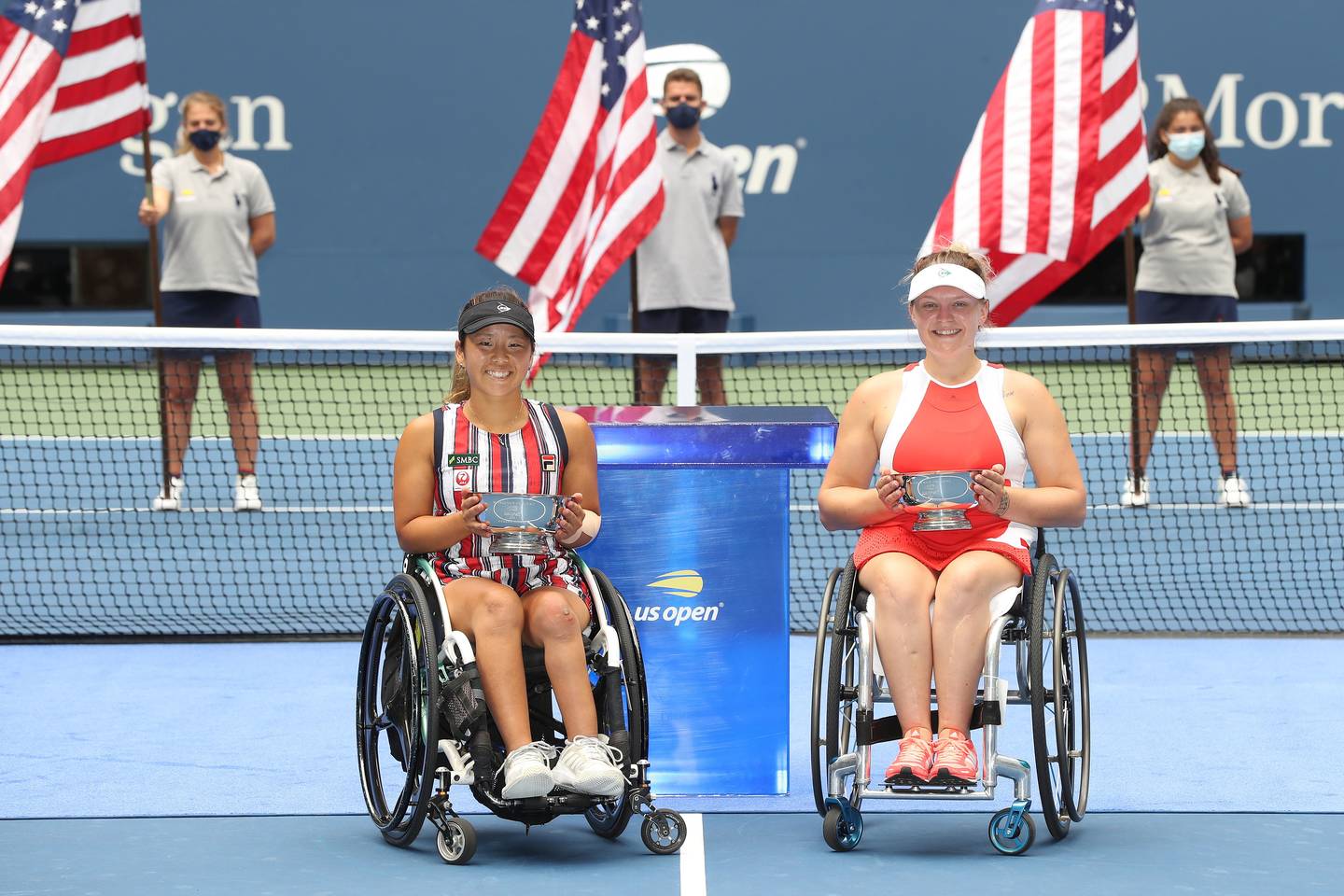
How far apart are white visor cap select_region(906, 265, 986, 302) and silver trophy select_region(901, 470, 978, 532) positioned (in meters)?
0.43

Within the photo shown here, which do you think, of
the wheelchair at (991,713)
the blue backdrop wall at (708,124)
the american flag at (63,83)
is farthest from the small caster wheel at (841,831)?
the blue backdrop wall at (708,124)

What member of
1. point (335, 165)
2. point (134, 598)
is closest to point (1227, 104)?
point (335, 165)

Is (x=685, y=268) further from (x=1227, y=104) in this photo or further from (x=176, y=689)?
(x=1227, y=104)

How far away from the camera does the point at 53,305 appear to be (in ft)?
50.0

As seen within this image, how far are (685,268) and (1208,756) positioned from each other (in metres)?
4.99

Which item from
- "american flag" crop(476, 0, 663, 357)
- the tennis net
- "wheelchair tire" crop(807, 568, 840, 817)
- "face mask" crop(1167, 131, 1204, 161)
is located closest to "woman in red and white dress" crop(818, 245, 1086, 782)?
"wheelchair tire" crop(807, 568, 840, 817)

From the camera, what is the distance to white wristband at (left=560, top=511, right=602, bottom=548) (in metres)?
4.25

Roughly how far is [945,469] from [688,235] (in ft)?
17.5

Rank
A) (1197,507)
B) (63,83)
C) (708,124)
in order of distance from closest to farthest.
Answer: (63,83), (1197,507), (708,124)

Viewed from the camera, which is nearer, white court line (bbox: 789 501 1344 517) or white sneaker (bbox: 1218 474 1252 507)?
white sneaker (bbox: 1218 474 1252 507)

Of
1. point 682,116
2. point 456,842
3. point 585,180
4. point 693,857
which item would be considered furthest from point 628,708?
point 682,116

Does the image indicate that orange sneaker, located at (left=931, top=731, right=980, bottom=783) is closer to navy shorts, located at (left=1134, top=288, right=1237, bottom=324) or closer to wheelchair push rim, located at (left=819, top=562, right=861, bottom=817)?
wheelchair push rim, located at (left=819, top=562, right=861, bottom=817)

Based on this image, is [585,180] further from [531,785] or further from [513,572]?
[531,785]

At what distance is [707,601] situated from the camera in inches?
183
